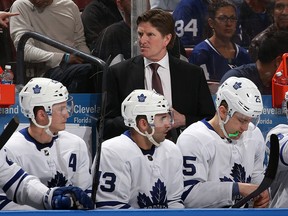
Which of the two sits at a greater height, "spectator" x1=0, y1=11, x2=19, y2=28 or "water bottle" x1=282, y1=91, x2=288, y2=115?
"spectator" x1=0, y1=11, x2=19, y2=28

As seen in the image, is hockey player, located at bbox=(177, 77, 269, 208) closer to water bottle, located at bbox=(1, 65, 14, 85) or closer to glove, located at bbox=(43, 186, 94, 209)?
glove, located at bbox=(43, 186, 94, 209)

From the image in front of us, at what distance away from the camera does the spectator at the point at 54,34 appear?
270 inches

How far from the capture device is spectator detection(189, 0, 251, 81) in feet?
23.3

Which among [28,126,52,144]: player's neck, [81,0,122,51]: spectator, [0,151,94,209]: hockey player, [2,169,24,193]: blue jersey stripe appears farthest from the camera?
[81,0,122,51]: spectator

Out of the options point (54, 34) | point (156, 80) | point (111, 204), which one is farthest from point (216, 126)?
point (54, 34)

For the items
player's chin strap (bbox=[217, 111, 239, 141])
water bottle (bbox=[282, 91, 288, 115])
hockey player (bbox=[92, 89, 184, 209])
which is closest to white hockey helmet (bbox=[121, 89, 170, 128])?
hockey player (bbox=[92, 89, 184, 209])

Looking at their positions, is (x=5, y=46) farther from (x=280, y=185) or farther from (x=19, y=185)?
(x=280, y=185)

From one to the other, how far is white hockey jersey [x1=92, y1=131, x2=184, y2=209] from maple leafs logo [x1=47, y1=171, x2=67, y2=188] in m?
0.26

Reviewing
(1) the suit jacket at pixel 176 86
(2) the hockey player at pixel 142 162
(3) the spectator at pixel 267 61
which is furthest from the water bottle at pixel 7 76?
Result: (3) the spectator at pixel 267 61

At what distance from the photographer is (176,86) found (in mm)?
6676

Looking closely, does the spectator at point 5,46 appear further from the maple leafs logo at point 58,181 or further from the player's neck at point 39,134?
the maple leafs logo at point 58,181

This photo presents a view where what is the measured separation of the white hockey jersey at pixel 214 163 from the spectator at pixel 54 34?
105 centimetres

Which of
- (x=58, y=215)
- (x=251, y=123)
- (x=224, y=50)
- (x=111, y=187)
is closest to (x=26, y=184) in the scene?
(x=111, y=187)

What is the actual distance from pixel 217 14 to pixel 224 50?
241mm
